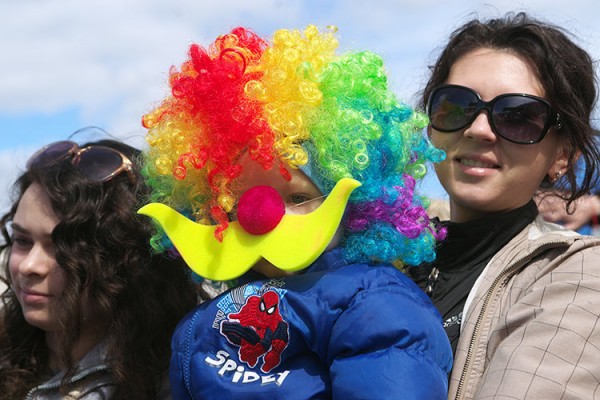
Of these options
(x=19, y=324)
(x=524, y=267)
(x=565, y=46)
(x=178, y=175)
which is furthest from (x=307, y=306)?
(x=19, y=324)

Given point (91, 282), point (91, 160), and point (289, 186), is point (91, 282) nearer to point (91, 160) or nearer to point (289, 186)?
point (91, 160)

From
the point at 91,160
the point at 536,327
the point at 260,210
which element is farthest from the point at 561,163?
the point at 91,160

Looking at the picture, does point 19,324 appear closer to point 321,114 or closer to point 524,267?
point 321,114

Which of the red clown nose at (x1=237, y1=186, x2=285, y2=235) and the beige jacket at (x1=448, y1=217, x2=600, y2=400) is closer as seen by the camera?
the beige jacket at (x1=448, y1=217, x2=600, y2=400)

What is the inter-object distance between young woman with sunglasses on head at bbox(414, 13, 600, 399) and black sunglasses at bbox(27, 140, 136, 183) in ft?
3.69

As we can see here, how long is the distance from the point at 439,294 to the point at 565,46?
93 centimetres

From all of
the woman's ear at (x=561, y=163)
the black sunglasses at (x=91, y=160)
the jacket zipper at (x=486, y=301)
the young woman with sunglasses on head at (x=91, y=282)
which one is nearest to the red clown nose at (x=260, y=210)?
the jacket zipper at (x=486, y=301)

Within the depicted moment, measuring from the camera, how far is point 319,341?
194cm

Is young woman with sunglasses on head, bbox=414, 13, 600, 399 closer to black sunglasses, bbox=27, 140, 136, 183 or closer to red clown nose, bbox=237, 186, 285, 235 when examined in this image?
red clown nose, bbox=237, 186, 285, 235

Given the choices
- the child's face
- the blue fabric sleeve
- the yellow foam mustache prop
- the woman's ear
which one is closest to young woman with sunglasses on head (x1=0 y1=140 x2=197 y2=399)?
the yellow foam mustache prop

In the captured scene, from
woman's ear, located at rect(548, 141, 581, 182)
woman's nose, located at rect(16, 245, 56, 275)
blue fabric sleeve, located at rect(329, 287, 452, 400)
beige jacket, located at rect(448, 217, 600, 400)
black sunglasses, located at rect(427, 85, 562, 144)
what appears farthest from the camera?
woman's nose, located at rect(16, 245, 56, 275)

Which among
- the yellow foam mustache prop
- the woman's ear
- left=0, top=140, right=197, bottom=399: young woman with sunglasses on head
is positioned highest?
the yellow foam mustache prop

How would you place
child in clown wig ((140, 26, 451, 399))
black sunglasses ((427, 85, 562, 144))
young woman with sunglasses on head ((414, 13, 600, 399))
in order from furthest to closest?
black sunglasses ((427, 85, 562, 144))
young woman with sunglasses on head ((414, 13, 600, 399))
child in clown wig ((140, 26, 451, 399))

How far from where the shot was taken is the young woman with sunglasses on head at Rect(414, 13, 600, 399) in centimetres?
208
